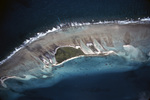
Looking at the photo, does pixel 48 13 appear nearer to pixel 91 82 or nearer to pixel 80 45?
pixel 80 45

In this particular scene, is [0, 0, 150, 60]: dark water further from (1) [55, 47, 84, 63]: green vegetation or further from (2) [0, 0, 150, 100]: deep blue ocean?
(1) [55, 47, 84, 63]: green vegetation

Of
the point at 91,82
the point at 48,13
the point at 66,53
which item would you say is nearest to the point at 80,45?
the point at 66,53

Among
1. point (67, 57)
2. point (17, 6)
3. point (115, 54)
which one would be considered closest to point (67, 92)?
point (67, 57)

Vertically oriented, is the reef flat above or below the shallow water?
above

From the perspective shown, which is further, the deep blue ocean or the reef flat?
the deep blue ocean

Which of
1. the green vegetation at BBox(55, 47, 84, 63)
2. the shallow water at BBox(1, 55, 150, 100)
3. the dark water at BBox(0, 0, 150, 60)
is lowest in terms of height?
the shallow water at BBox(1, 55, 150, 100)

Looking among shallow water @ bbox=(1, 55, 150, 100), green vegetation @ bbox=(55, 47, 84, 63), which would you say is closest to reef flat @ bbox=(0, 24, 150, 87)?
green vegetation @ bbox=(55, 47, 84, 63)

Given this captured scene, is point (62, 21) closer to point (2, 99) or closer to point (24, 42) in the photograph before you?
point (24, 42)
